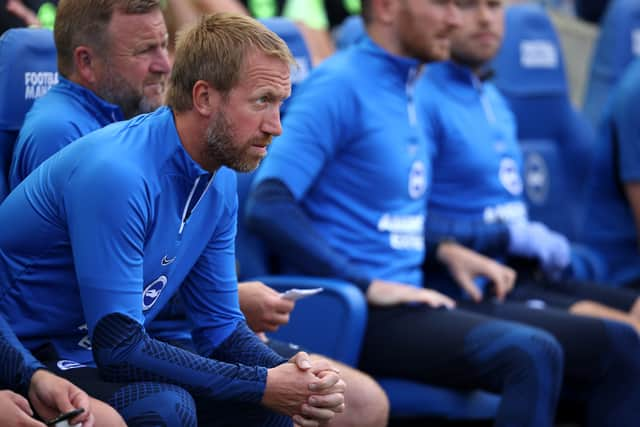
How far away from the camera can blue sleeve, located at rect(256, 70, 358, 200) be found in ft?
11.6

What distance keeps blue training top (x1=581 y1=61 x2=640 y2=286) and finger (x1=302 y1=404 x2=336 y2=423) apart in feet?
Answer: 7.36

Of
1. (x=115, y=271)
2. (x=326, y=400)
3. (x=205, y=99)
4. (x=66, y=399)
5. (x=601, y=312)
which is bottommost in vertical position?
(x=601, y=312)

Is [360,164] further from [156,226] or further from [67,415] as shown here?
[67,415]

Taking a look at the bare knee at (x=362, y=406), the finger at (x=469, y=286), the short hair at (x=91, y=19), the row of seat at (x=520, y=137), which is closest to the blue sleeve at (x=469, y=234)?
the finger at (x=469, y=286)

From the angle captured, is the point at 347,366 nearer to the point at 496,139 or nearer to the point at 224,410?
the point at 224,410

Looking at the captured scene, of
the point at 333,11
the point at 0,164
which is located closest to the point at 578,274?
the point at 333,11

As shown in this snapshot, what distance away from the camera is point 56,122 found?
9.21 ft

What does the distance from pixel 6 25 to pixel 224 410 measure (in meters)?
1.55

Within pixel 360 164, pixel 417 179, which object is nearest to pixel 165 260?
pixel 360 164

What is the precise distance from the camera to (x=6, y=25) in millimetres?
3648

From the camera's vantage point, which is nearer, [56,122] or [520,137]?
[56,122]

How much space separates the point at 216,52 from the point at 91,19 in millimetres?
538

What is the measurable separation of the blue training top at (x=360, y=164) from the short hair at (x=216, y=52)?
3.30 ft

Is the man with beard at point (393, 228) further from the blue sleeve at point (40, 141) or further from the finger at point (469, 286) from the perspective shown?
the blue sleeve at point (40, 141)
